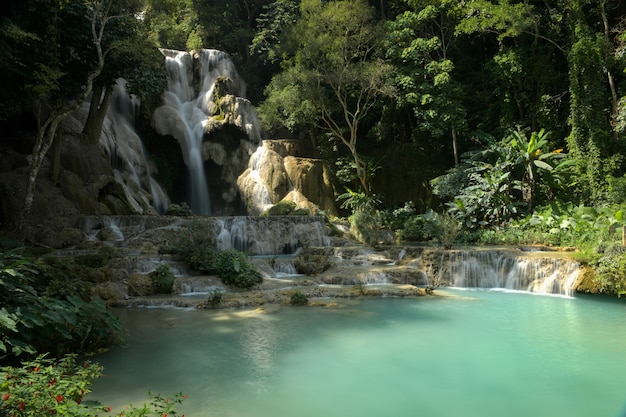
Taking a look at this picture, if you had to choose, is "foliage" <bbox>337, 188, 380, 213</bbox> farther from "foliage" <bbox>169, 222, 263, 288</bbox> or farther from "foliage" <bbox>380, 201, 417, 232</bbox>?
"foliage" <bbox>169, 222, 263, 288</bbox>

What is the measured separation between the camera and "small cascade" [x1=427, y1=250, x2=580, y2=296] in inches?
431

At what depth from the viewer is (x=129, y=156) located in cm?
2003

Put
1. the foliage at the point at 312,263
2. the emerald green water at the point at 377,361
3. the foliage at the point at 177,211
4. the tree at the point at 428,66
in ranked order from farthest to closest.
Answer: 1. the tree at the point at 428,66
2. the foliage at the point at 177,211
3. the foliage at the point at 312,263
4. the emerald green water at the point at 377,361

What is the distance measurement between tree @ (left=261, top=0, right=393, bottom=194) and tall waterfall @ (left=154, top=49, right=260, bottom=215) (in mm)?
2265

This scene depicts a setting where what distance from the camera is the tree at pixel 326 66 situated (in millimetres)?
19609

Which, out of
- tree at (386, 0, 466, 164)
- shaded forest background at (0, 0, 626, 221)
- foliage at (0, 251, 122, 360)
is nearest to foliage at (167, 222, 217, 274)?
foliage at (0, 251, 122, 360)

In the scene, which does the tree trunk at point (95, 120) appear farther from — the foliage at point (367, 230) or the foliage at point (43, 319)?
the foliage at point (43, 319)

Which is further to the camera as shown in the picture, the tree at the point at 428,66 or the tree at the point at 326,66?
the tree at the point at 428,66

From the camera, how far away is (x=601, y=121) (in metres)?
17.5

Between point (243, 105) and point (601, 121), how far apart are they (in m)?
15.4

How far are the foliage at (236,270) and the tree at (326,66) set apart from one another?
10.4m

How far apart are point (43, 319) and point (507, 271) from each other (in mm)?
10358

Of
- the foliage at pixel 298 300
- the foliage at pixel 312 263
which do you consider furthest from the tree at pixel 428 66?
the foliage at pixel 298 300

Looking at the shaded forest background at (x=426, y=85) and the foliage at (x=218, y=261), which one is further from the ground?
the shaded forest background at (x=426, y=85)
